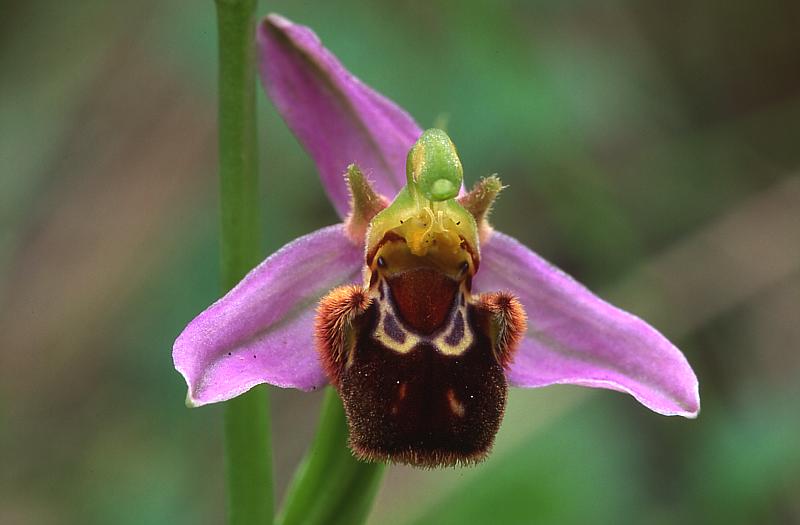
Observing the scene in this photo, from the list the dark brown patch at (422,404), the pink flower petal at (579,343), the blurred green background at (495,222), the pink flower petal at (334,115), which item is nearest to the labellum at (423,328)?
the dark brown patch at (422,404)

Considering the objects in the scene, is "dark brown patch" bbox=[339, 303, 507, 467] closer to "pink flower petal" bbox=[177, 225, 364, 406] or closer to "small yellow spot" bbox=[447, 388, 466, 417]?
"small yellow spot" bbox=[447, 388, 466, 417]

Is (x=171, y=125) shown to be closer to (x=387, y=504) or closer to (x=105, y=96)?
(x=105, y=96)

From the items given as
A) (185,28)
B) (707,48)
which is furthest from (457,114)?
(707,48)

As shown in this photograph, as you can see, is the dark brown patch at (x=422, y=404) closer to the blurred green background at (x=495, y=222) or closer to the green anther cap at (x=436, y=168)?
the green anther cap at (x=436, y=168)

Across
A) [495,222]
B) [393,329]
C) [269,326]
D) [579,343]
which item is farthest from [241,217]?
[495,222]

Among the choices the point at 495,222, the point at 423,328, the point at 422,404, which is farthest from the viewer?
the point at 495,222

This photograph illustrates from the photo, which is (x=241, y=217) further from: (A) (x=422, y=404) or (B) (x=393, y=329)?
(A) (x=422, y=404)
